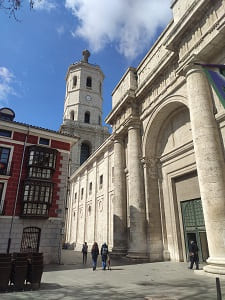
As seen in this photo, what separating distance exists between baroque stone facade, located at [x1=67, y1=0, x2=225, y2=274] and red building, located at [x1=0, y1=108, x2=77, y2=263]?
494cm

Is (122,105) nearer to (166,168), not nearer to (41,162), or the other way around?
(166,168)

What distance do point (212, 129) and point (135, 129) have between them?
7.94 meters

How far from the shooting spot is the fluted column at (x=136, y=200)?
14.9m

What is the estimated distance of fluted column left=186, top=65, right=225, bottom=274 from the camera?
8750 mm

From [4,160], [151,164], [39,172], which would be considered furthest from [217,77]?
[4,160]

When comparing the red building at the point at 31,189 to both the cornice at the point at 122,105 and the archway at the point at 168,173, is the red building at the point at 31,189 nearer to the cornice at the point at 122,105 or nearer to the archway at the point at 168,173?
the cornice at the point at 122,105

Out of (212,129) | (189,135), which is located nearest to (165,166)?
(189,135)

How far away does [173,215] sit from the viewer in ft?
47.7

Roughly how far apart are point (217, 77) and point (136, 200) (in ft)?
32.9

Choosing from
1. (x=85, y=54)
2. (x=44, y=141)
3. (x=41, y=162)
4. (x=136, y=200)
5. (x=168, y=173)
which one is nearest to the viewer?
(x=168, y=173)

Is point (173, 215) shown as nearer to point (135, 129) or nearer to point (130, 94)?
point (135, 129)

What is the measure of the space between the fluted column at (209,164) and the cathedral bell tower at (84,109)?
3170cm

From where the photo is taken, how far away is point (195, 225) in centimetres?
1309

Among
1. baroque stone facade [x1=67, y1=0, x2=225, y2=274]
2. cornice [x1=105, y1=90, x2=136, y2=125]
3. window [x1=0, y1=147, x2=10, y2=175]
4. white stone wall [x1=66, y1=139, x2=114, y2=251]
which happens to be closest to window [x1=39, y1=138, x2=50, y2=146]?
window [x1=0, y1=147, x2=10, y2=175]
